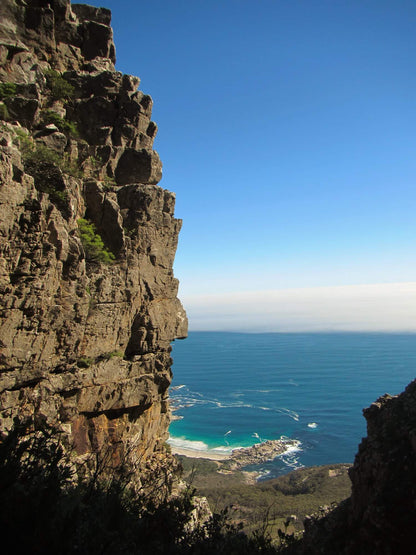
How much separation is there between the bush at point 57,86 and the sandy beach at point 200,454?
52.5m

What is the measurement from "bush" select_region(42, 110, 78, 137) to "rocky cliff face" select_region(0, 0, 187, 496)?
9cm

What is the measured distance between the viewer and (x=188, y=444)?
62094 millimetres

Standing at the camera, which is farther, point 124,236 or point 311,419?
point 311,419

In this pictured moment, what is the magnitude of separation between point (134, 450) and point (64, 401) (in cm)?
549

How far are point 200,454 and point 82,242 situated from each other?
51.6 meters

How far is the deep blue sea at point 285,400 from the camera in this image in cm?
6278

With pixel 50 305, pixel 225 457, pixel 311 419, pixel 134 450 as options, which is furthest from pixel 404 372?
pixel 50 305

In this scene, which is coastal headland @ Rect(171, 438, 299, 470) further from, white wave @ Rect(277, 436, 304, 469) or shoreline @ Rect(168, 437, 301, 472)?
white wave @ Rect(277, 436, 304, 469)

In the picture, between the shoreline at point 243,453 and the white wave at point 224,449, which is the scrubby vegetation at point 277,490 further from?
the white wave at point 224,449

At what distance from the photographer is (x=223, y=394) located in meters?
93.1

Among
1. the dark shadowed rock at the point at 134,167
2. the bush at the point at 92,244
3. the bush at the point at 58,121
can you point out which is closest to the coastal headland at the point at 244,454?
the bush at the point at 92,244

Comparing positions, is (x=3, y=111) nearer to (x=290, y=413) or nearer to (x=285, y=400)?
(x=290, y=413)

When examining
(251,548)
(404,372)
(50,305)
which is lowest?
(404,372)

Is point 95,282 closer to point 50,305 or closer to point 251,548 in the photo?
point 50,305
